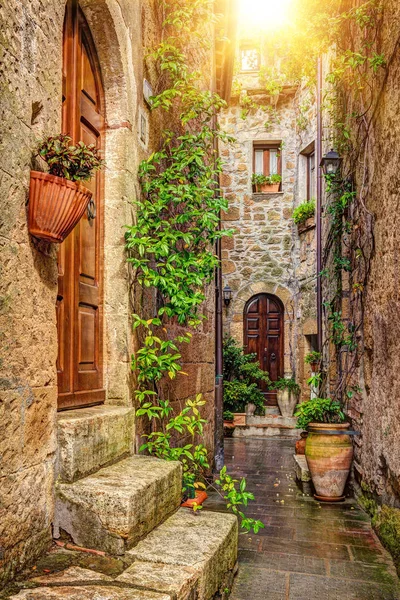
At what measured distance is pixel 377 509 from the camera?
4.14 m

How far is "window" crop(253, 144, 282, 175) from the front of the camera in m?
12.2

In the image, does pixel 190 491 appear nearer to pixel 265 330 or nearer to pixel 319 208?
pixel 319 208

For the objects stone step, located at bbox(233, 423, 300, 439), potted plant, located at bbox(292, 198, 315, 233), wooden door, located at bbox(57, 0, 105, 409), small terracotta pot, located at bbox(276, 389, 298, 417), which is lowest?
stone step, located at bbox(233, 423, 300, 439)

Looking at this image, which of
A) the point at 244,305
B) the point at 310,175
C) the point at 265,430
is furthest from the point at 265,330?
the point at 310,175

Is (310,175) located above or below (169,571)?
above

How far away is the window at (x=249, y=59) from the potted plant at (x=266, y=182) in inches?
92.9

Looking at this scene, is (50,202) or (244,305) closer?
(50,202)

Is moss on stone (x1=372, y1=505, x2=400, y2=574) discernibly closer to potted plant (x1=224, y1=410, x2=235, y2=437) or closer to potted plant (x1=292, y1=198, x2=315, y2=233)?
potted plant (x1=224, y1=410, x2=235, y2=437)

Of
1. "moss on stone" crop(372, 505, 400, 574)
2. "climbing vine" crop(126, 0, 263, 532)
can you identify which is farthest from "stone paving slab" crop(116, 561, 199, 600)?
"moss on stone" crop(372, 505, 400, 574)

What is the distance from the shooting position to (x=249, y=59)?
39.8 feet

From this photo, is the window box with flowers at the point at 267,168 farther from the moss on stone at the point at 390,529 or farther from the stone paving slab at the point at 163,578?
the stone paving slab at the point at 163,578

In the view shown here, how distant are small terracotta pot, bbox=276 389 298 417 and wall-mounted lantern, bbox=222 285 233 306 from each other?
2.24 meters

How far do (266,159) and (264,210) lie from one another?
124cm

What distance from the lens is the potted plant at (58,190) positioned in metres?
1.99
